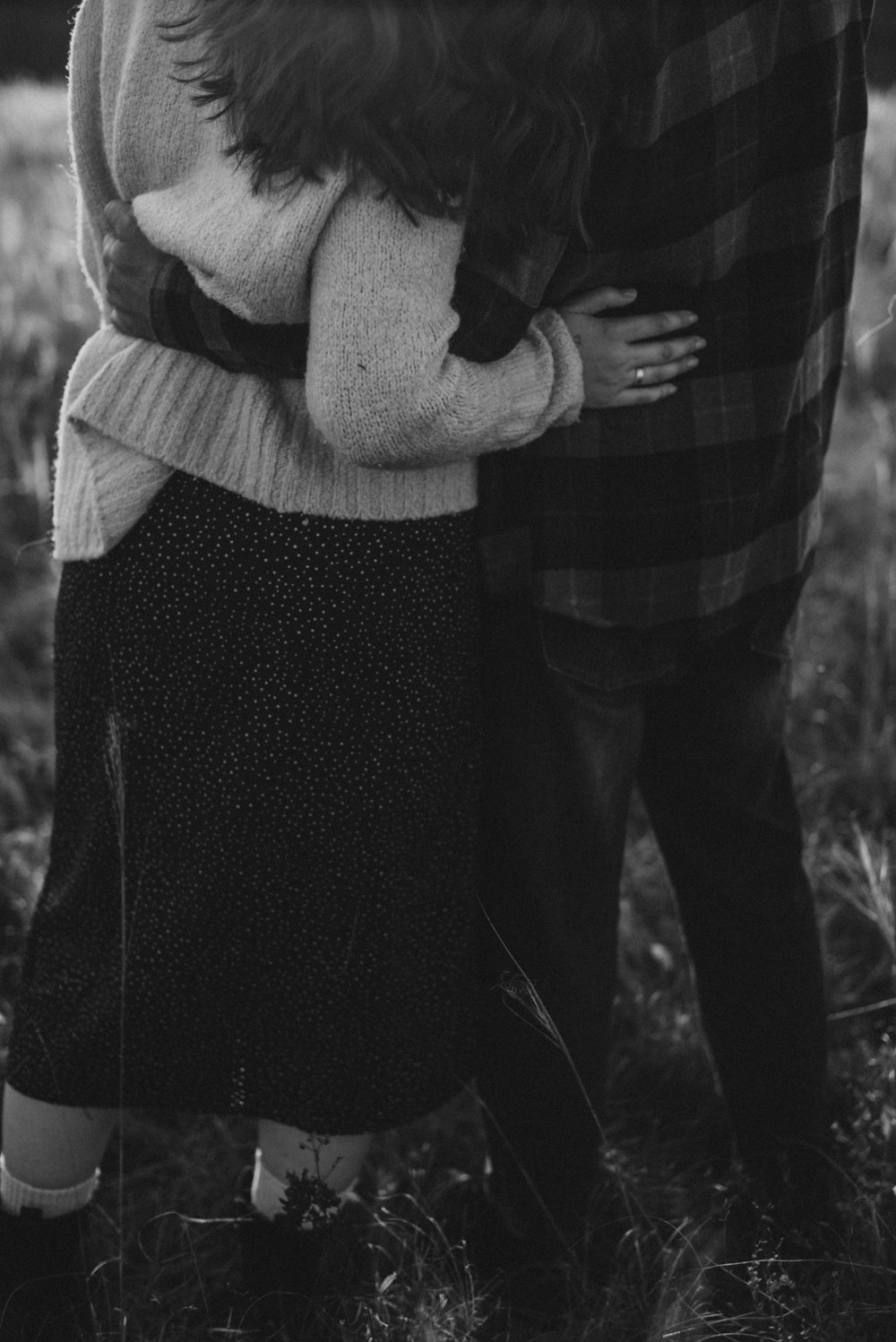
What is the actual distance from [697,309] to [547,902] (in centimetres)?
73

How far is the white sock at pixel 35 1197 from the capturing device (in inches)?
58.9

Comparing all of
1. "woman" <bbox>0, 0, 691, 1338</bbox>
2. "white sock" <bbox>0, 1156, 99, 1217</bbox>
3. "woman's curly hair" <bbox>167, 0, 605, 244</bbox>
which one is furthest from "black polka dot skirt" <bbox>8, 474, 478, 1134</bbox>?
"woman's curly hair" <bbox>167, 0, 605, 244</bbox>

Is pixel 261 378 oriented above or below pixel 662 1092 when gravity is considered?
above

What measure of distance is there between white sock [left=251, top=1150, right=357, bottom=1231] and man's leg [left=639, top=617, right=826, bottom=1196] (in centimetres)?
60

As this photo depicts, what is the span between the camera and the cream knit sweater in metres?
1.10

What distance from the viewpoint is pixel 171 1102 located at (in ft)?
4.90

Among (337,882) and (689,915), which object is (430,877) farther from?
(689,915)

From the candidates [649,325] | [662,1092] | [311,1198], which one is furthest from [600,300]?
[662,1092]

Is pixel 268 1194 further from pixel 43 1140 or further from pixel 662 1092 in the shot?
pixel 662 1092

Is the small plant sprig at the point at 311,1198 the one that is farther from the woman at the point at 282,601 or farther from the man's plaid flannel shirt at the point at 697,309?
the man's plaid flannel shirt at the point at 697,309

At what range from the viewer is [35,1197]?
150 centimetres

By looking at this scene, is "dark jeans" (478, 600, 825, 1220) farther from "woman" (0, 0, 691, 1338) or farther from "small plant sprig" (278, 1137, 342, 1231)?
"small plant sprig" (278, 1137, 342, 1231)

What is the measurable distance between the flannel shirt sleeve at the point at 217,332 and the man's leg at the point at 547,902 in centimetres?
40

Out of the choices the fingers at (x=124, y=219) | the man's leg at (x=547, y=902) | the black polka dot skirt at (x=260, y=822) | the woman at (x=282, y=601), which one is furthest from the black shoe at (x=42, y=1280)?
the fingers at (x=124, y=219)
